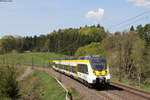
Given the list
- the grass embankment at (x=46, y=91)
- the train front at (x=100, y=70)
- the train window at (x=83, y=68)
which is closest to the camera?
the train front at (x=100, y=70)

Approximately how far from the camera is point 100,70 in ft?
79.0

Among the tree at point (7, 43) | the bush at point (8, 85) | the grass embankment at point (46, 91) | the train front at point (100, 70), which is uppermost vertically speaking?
the tree at point (7, 43)

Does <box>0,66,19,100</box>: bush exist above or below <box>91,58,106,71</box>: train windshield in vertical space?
below

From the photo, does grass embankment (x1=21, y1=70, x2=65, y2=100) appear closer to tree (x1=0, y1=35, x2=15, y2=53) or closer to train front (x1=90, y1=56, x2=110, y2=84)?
train front (x1=90, y1=56, x2=110, y2=84)

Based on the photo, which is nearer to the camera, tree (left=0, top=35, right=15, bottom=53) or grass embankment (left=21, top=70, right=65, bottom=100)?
grass embankment (left=21, top=70, right=65, bottom=100)

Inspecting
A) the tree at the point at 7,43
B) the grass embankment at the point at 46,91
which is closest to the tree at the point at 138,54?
the grass embankment at the point at 46,91

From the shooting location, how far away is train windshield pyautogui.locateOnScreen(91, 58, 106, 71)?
2418 cm

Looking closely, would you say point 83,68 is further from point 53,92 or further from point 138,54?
point 138,54

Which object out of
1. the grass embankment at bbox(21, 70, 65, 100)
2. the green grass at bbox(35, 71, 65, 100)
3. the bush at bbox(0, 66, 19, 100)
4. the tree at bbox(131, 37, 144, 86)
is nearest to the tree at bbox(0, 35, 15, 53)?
the tree at bbox(131, 37, 144, 86)

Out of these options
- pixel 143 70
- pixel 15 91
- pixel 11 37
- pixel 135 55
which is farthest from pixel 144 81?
pixel 11 37

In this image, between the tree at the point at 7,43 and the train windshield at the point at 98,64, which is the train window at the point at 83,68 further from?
the tree at the point at 7,43

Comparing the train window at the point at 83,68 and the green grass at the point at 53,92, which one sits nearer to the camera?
the green grass at the point at 53,92

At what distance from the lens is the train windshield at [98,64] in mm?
24184

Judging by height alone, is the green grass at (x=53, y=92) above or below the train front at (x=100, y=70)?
below
